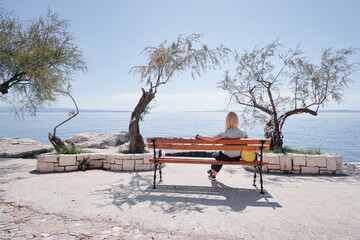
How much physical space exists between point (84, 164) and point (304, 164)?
19.8ft

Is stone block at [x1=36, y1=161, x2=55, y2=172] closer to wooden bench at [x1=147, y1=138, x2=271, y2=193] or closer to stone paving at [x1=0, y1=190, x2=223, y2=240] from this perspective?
stone paving at [x1=0, y1=190, x2=223, y2=240]

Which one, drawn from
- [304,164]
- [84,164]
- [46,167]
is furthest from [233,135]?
[46,167]

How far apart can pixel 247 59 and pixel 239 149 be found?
5.29 metres

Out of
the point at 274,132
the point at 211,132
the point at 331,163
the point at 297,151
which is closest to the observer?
the point at 331,163

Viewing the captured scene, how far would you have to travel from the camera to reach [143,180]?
521 cm

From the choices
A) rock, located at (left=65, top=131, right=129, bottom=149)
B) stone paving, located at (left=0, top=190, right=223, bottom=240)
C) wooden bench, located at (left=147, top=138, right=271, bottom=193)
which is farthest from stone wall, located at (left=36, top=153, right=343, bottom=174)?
rock, located at (left=65, top=131, right=129, bottom=149)

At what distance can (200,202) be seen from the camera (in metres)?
3.81

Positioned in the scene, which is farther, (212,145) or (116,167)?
(116,167)

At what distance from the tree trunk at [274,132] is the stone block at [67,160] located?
6420 mm

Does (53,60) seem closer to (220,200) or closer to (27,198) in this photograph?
(27,198)

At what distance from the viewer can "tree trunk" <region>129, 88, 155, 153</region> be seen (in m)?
6.98

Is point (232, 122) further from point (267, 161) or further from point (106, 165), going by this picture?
point (106, 165)

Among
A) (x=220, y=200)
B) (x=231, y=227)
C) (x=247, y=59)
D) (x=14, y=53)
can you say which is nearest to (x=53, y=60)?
(x=14, y=53)

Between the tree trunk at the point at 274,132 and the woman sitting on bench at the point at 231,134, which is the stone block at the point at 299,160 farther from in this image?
the woman sitting on bench at the point at 231,134
